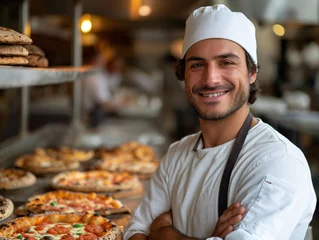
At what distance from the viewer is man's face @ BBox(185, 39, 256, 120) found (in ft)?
6.77

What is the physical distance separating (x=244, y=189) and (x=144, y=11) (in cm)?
391

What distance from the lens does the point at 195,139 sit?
2.35 m

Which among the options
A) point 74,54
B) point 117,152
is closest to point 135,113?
point 74,54

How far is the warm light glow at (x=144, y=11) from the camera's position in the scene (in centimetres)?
532

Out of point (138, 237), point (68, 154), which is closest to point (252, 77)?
point (138, 237)

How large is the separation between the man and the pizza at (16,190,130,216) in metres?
0.54

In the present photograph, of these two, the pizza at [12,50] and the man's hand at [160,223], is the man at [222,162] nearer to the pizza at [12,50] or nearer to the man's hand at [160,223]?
the man's hand at [160,223]

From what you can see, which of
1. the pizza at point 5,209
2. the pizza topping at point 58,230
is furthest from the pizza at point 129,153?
the pizza topping at point 58,230

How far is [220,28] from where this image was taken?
2.09 m

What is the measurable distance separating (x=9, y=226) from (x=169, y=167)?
0.77 metres

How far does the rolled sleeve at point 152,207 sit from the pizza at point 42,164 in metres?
1.63

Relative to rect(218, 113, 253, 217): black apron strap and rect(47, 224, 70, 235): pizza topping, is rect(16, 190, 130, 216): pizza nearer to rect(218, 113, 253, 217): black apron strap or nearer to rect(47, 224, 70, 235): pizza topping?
rect(47, 224, 70, 235): pizza topping

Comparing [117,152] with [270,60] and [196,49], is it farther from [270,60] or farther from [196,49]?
[270,60]

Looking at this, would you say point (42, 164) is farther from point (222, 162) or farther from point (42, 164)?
point (222, 162)
